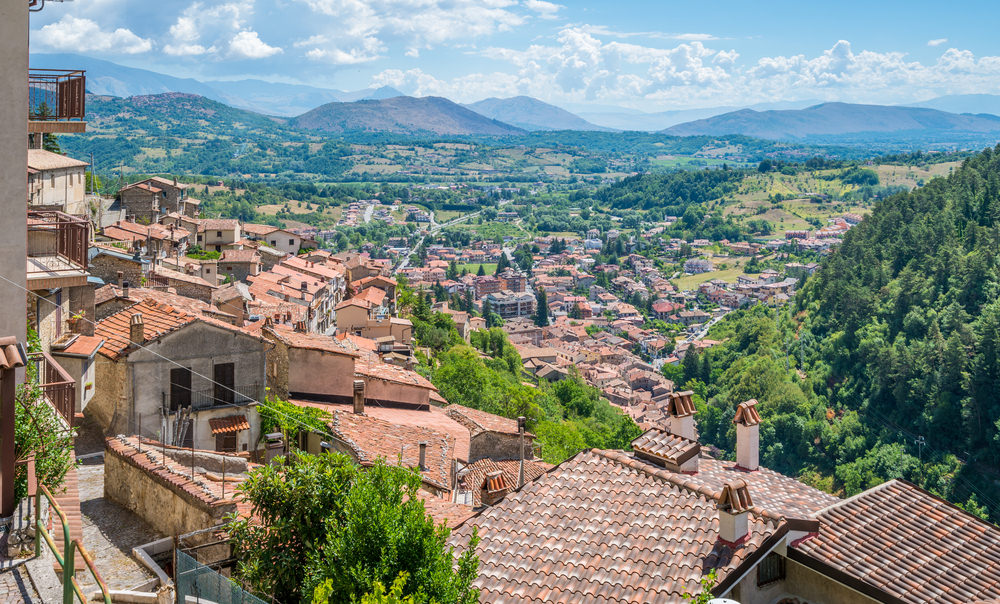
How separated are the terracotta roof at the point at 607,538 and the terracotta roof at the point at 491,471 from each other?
7421mm

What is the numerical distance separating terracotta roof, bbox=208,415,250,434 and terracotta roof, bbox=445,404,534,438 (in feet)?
29.1

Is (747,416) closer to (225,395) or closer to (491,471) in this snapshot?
(225,395)

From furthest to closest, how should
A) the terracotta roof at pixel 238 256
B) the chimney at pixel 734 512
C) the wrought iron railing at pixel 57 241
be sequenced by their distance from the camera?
the terracotta roof at pixel 238 256
the wrought iron railing at pixel 57 241
the chimney at pixel 734 512

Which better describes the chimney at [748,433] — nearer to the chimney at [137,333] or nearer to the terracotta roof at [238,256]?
the chimney at [137,333]

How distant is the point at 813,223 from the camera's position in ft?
618

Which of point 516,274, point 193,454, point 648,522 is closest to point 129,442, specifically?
point 193,454

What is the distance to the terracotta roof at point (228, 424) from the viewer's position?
50.9 ft

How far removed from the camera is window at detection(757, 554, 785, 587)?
8438 millimetres

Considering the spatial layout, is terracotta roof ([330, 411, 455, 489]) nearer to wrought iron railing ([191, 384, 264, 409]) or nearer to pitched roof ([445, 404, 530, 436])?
wrought iron railing ([191, 384, 264, 409])

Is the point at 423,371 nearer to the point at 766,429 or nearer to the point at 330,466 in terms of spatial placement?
the point at 330,466

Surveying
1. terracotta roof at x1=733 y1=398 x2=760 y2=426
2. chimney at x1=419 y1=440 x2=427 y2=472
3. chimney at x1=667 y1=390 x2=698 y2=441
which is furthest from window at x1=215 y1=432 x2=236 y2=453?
terracotta roof at x1=733 y1=398 x2=760 y2=426

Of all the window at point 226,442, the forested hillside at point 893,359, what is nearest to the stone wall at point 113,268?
the window at point 226,442

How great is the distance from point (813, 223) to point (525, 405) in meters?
168

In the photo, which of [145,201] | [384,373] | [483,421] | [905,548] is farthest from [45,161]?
[905,548]
